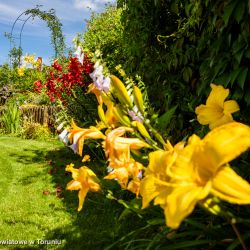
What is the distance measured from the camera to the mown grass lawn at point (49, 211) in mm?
3816

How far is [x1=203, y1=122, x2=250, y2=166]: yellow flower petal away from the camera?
89 cm

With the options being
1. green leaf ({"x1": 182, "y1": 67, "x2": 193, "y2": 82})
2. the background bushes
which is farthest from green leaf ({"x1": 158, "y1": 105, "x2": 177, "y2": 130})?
green leaf ({"x1": 182, "y1": 67, "x2": 193, "y2": 82})

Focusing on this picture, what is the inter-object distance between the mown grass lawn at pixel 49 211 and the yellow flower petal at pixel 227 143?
2339mm

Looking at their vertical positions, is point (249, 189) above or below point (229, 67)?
below

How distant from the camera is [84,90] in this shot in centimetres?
688

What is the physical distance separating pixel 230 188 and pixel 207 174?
Answer: 0.26ft

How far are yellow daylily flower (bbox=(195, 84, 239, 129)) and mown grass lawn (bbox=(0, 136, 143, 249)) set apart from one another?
1.80 meters

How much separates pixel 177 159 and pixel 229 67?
1796 millimetres

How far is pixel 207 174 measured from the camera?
0.93 m

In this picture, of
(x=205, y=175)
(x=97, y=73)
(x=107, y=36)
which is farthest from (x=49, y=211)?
(x=107, y=36)

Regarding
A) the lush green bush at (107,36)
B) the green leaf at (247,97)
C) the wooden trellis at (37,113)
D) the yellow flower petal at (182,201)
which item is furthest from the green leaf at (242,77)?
the wooden trellis at (37,113)

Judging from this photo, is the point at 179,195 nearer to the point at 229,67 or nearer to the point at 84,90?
the point at 229,67

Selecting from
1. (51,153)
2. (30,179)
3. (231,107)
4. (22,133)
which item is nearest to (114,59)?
(51,153)

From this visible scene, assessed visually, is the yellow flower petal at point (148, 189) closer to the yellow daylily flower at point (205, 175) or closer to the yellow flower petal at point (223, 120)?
the yellow daylily flower at point (205, 175)
